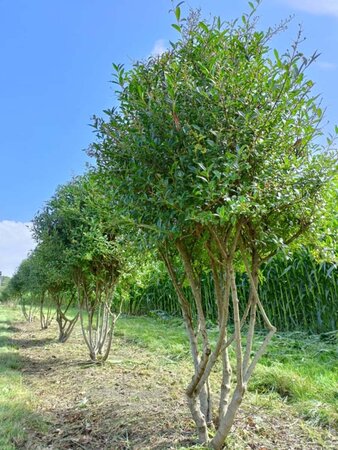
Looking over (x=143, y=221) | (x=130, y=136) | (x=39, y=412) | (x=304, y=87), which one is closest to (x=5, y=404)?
(x=39, y=412)

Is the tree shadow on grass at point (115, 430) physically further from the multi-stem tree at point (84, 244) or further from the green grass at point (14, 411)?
the multi-stem tree at point (84, 244)

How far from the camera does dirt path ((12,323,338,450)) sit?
10.4 ft

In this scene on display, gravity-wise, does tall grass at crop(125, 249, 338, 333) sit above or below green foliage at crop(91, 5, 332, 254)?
below

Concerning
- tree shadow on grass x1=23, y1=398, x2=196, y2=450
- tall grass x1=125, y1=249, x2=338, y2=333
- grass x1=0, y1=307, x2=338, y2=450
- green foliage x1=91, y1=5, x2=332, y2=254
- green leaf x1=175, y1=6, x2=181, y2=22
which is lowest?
tree shadow on grass x1=23, y1=398, x2=196, y2=450

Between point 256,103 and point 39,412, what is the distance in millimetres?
3788

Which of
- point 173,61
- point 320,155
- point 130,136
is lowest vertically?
point 320,155

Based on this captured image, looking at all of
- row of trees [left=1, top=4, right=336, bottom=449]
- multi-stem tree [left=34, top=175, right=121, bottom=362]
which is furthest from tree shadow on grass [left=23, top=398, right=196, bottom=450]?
multi-stem tree [left=34, top=175, right=121, bottom=362]

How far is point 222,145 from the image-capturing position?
2.54 m

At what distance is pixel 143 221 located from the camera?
2.79 meters

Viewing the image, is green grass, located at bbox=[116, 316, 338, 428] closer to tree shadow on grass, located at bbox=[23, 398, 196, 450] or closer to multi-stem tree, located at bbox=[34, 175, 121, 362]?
tree shadow on grass, located at bbox=[23, 398, 196, 450]

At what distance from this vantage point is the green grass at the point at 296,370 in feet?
12.3

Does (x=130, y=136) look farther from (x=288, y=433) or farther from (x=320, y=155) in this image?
(x=288, y=433)

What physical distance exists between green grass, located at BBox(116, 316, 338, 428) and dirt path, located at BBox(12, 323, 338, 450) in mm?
267

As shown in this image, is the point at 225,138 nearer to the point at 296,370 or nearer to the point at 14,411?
the point at 14,411
